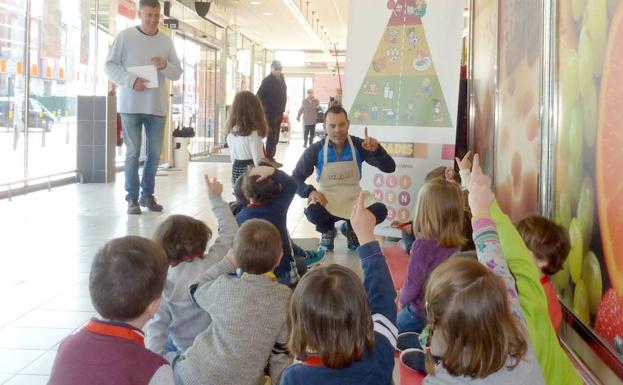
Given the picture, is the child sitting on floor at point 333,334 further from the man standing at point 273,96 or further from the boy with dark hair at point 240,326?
the man standing at point 273,96

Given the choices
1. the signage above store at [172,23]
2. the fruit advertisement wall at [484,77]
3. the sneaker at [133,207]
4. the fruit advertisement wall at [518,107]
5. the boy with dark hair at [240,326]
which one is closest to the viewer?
the boy with dark hair at [240,326]

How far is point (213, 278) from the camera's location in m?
2.31

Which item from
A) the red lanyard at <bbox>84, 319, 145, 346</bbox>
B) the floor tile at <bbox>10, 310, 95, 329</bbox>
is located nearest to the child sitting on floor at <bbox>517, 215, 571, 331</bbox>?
the red lanyard at <bbox>84, 319, 145, 346</bbox>

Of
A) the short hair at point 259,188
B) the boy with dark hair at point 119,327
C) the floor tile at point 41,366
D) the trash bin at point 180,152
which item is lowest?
the floor tile at point 41,366

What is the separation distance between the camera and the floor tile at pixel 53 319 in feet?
10.5

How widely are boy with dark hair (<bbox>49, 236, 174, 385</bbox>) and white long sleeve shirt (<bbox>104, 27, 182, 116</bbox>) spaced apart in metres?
4.51

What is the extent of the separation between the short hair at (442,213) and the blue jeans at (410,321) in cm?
34

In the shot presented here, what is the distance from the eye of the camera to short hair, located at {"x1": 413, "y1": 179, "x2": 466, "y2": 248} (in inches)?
107

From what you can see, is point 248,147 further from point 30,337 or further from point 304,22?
point 304,22

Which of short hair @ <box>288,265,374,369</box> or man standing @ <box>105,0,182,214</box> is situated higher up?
man standing @ <box>105,0,182,214</box>

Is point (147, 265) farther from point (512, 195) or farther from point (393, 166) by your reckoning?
point (393, 166)

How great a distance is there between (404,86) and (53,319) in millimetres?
3068

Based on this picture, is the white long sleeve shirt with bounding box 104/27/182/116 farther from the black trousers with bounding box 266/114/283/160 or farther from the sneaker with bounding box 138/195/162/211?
the black trousers with bounding box 266/114/283/160

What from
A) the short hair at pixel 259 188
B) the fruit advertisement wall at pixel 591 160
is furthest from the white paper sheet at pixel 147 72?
the fruit advertisement wall at pixel 591 160
